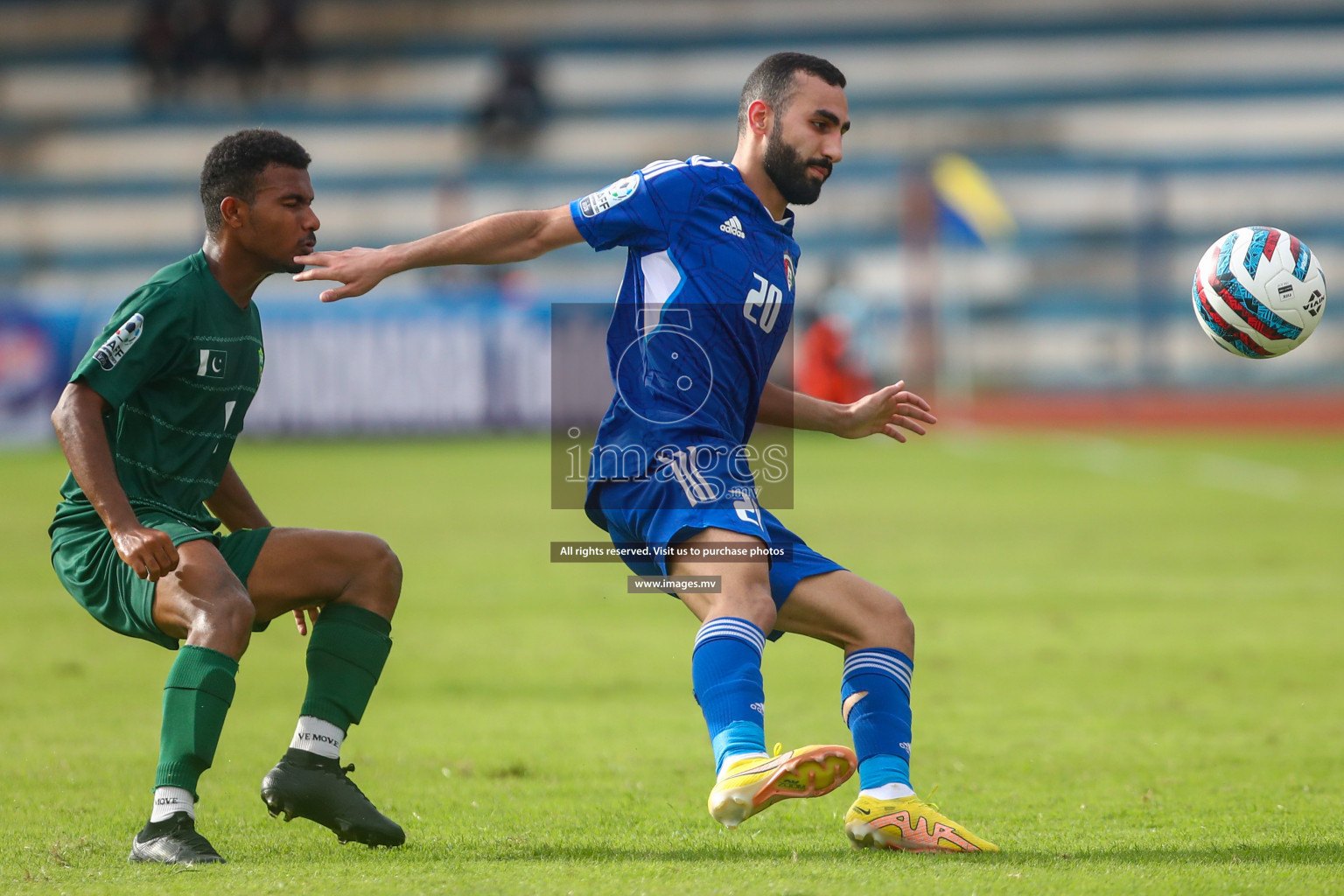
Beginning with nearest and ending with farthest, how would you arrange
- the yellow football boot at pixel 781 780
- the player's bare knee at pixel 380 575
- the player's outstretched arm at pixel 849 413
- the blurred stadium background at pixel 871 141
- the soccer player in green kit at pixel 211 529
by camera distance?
the yellow football boot at pixel 781 780 < the soccer player in green kit at pixel 211 529 < the player's bare knee at pixel 380 575 < the player's outstretched arm at pixel 849 413 < the blurred stadium background at pixel 871 141

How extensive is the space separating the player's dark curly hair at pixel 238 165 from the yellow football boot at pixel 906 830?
2242 millimetres

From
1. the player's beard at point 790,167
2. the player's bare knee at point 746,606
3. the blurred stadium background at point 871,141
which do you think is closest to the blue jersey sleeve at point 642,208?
the player's beard at point 790,167

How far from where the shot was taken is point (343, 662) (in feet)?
13.1

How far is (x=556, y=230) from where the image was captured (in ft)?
12.7

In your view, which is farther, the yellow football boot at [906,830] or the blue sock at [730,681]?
the yellow football boot at [906,830]

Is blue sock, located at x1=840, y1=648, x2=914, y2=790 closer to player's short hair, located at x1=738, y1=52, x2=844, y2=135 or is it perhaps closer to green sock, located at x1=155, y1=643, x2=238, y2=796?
player's short hair, located at x1=738, y1=52, x2=844, y2=135

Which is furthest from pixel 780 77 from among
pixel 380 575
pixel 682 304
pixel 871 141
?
pixel 871 141

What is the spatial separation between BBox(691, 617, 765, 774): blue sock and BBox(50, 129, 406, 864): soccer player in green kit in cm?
90

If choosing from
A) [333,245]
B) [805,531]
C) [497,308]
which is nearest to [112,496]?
[805,531]

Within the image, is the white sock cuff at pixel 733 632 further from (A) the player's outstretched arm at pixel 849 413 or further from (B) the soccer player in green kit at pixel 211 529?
(B) the soccer player in green kit at pixel 211 529

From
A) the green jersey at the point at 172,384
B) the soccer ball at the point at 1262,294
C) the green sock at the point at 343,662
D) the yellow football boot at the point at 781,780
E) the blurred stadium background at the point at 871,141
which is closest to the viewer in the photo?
the yellow football boot at the point at 781,780

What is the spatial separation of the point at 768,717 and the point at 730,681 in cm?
234

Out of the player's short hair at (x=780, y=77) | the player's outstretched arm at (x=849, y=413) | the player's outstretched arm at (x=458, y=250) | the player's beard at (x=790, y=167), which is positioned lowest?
the player's outstretched arm at (x=849, y=413)

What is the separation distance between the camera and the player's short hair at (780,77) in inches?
156
